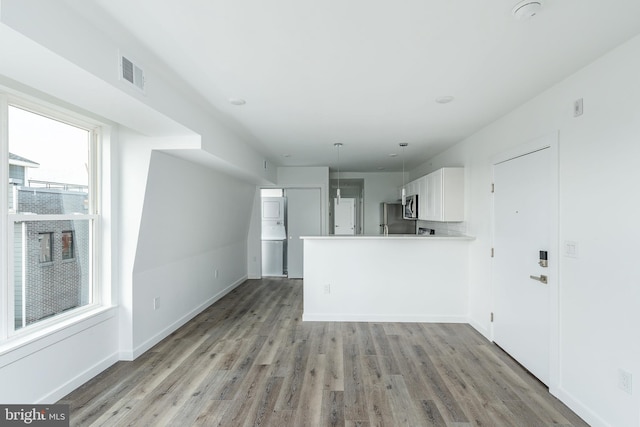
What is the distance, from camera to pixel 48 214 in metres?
2.36

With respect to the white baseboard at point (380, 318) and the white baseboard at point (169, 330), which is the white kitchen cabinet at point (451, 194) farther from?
the white baseboard at point (169, 330)

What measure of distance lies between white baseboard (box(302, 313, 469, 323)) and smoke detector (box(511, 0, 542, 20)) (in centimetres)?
361

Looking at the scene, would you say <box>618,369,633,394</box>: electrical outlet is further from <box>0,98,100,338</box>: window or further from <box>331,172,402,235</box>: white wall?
<box>331,172,402,235</box>: white wall

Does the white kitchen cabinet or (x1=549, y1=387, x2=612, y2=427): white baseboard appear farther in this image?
the white kitchen cabinet

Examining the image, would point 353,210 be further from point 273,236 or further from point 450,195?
point 450,195

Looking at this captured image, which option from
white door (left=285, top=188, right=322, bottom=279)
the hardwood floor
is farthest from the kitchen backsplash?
white door (left=285, top=188, right=322, bottom=279)

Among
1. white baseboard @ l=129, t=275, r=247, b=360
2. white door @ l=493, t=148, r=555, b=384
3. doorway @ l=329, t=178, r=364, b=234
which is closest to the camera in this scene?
white door @ l=493, t=148, r=555, b=384

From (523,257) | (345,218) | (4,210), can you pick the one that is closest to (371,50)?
(523,257)

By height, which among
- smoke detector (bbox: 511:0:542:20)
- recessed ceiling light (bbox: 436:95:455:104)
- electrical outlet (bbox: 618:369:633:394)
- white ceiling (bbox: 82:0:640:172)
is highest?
white ceiling (bbox: 82:0:640:172)

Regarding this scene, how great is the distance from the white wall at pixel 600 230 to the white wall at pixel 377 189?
5037mm

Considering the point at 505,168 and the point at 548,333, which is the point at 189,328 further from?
the point at 505,168

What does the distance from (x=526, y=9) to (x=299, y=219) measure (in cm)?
554

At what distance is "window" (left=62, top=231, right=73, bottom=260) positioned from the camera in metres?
2.52

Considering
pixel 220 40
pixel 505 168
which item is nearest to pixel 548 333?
pixel 505 168
